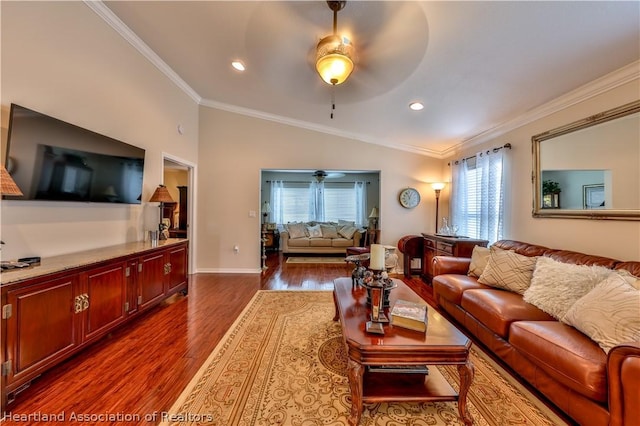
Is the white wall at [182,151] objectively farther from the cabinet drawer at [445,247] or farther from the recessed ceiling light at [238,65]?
the recessed ceiling light at [238,65]

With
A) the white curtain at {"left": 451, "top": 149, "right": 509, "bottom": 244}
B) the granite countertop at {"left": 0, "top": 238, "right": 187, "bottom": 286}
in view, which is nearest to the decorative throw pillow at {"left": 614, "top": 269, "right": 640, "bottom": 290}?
the white curtain at {"left": 451, "top": 149, "right": 509, "bottom": 244}

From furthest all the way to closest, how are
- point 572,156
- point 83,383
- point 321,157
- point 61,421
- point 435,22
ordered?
1. point 321,157
2. point 572,156
3. point 435,22
4. point 83,383
5. point 61,421

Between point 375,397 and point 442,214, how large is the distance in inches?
175

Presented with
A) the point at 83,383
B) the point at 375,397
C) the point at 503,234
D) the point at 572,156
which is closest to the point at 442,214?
the point at 503,234

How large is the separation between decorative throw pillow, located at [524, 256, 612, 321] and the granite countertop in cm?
363

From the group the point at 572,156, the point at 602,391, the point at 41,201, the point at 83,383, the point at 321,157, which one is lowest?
the point at 83,383

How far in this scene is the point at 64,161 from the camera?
7.39 ft

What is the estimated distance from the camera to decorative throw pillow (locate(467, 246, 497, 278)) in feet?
9.64

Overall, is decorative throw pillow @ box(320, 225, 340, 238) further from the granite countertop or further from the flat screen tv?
the flat screen tv

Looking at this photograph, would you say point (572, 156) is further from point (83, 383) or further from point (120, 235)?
point (120, 235)

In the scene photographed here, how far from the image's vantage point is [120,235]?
3.06 meters

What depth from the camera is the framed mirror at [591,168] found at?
2.16 metres

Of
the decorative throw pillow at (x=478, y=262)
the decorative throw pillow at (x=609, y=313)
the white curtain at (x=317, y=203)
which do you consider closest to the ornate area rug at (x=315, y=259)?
the white curtain at (x=317, y=203)

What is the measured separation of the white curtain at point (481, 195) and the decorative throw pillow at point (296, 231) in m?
3.88
